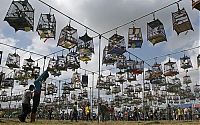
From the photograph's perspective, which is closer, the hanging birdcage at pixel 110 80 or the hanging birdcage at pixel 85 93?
the hanging birdcage at pixel 110 80

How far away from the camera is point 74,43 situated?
1622 centimetres

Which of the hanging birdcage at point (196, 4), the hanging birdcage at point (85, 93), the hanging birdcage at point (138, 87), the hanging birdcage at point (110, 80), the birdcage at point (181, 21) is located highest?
the birdcage at point (181, 21)

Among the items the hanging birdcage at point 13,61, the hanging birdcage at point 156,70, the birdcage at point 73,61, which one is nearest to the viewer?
the birdcage at point 73,61

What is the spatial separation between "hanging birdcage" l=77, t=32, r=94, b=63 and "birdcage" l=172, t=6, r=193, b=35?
626 centimetres

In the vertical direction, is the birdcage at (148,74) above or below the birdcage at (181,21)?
below

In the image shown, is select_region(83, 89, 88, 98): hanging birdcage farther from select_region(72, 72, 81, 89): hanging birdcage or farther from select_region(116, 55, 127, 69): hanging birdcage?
select_region(116, 55, 127, 69): hanging birdcage

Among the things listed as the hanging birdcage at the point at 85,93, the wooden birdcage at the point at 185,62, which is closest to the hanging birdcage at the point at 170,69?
the wooden birdcage at the point at 185,62

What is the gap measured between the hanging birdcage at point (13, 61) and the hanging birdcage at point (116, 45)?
8.23m

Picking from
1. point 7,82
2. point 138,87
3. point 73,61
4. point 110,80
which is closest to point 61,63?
point 73,61

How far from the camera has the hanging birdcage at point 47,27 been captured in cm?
→ 1502

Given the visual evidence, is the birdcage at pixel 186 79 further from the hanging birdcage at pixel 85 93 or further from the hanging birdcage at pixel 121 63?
the hanging birdcage at pixel 85 93

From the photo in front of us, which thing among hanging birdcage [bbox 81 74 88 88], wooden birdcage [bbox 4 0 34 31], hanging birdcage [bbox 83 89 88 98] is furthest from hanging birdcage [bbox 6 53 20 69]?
hanging birdcage [bbox 83 89 88 98]

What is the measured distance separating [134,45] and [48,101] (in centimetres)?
3354

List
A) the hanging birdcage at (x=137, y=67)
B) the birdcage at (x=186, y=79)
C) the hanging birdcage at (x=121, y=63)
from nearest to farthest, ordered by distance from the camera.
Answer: the hanging birdcage at (x=121, y=63) → the hanging birdcage at (x=137, y=67) → the birdcage at (x=186, y=79)
